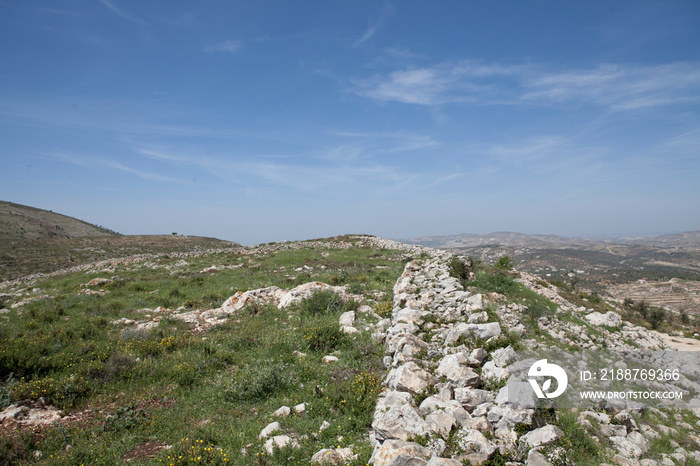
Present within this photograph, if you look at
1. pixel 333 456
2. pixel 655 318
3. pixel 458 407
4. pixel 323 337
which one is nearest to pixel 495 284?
pixel 323 337

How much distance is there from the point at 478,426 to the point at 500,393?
2.16 ft

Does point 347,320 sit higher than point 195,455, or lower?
higher

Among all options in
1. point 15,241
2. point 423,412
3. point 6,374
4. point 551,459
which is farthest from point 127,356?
point 15,241

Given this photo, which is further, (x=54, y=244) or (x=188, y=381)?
(x=54, y=244)

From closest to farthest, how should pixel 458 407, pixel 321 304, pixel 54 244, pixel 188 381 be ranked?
1. pixel 458 407
2. pixel 188 381
3. pixel 321 304
4. pixel 54 244

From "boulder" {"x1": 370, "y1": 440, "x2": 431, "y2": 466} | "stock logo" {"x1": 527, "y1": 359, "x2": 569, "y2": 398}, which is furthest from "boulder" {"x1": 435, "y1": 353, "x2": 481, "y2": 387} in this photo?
"boulder" {"x1": 370, "y1": 440, "x2": 431, "y2": 466}

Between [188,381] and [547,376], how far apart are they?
7.36 metres

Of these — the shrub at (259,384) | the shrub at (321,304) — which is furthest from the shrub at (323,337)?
the shrub at (321,304)

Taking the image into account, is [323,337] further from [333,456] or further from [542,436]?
[542,436]

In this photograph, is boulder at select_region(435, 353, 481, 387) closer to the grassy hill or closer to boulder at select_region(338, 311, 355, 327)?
boulder at select_region(338, 311, 355, 327)

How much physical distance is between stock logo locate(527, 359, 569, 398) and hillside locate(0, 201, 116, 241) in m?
65.4

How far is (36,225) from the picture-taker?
55.6 meters

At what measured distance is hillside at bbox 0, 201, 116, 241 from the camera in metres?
49.5

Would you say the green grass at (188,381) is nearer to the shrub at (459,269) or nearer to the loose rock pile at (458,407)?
the loose rock pile at (458,407)
